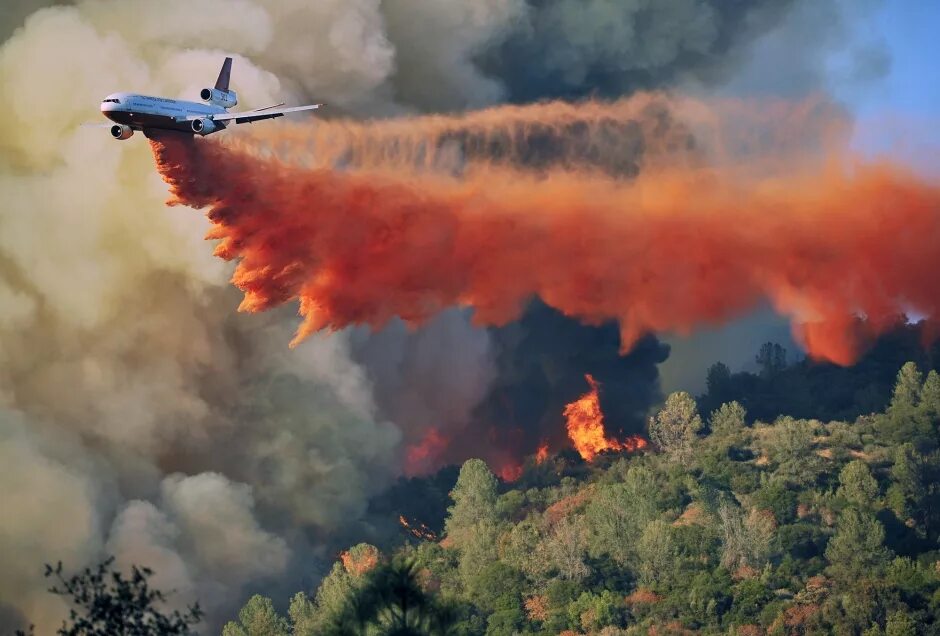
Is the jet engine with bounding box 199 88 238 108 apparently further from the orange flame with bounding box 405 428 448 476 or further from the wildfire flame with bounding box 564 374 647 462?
the wildfire flame with bounding box 564 374 647 462

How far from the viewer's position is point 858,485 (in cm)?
14188

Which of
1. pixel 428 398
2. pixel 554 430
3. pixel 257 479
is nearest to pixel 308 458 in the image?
pixel 257 479

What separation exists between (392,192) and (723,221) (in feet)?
98.7

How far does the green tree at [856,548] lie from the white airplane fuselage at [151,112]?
195ft

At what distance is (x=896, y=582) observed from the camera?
400 ft

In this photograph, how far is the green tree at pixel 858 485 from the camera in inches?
5536

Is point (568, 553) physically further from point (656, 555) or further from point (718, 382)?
point (718, 382)

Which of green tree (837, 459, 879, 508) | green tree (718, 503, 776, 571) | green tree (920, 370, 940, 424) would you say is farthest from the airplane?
green tree (920, 370, 940, 424)

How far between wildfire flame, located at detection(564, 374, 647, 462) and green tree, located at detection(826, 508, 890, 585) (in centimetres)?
2247

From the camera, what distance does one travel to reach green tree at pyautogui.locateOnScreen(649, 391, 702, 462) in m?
150

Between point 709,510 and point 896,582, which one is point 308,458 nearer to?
point 709,510

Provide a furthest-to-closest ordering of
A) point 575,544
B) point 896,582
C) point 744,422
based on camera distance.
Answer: point 744,422 < point 575,544 < point 896,582

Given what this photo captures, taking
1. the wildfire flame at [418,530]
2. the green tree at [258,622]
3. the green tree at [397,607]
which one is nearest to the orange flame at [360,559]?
the green tree at [258,622]

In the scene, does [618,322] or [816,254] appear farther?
[618,322]
